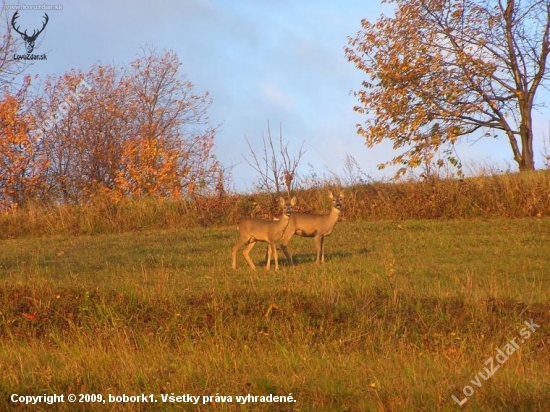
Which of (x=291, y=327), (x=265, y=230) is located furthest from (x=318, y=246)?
(x=291, y=327)

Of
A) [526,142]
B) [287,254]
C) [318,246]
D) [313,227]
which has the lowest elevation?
[287,254]

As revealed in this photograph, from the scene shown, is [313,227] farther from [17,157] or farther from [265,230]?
[17,157]

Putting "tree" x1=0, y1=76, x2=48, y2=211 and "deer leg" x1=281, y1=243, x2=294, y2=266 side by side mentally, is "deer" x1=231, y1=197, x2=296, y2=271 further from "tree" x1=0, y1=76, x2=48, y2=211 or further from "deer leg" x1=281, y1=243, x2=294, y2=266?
"tree" x1=0, y1=76, x2=48, y2=211

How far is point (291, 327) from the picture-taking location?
10672mm

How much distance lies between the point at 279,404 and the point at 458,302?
4012 mm

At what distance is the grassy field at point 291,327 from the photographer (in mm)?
7902

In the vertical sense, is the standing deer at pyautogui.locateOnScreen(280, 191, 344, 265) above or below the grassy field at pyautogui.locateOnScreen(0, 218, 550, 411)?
above

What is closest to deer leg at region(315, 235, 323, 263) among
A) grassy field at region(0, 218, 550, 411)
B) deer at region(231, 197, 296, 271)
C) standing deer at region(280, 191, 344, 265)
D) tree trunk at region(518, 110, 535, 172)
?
standing deer at region(280, 191, 344, 265)

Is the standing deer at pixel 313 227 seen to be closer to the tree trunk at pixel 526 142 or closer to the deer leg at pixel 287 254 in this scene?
the deer leg at pixel 287 254

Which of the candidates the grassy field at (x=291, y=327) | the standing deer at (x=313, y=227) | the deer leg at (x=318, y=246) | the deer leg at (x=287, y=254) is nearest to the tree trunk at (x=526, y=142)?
the grassy field at (x=291, y=327)

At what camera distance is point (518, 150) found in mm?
29844

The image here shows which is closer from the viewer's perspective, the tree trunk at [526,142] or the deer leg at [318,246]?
the deer leg at [318,246]

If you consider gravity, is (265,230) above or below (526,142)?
below

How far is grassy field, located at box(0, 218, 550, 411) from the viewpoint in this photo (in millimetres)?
7902
